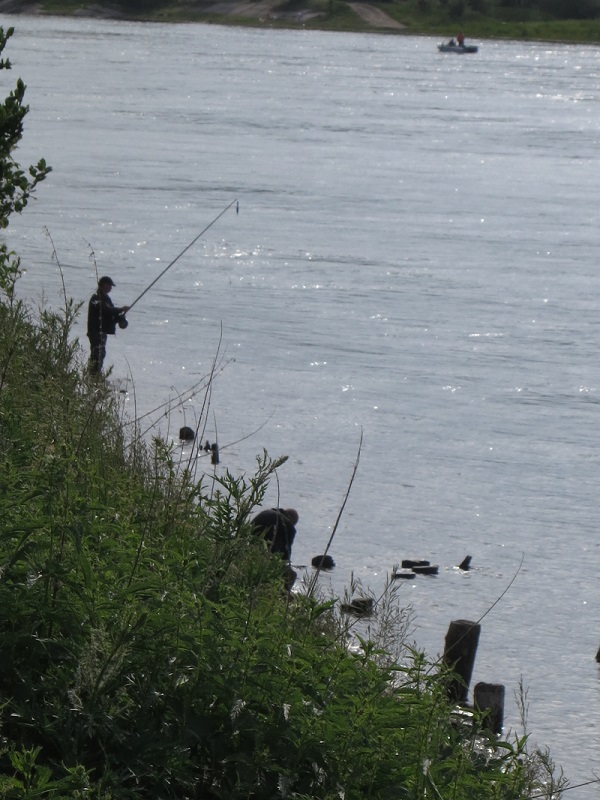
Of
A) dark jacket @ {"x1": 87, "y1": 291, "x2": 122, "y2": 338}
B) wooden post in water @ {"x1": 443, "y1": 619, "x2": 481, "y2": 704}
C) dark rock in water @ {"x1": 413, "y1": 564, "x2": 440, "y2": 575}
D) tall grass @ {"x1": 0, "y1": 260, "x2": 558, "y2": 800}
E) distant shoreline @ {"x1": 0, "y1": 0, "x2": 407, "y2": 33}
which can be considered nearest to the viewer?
tall grass @ {"x1": 0, "y1": 260, "x2": 558, "y2": 800}

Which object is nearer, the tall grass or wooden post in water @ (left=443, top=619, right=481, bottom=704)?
the tall grass

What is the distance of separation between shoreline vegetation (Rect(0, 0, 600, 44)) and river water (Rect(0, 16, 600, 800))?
147 feet

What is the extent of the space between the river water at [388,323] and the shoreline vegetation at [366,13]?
44.7 metres

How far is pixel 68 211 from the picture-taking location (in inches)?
863

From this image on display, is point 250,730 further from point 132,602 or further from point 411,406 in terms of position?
point 411,406

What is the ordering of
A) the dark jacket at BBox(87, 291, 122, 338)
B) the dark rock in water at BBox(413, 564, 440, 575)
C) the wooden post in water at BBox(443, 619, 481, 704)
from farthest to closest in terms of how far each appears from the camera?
1. the dark jacket at BBox(87, 291, 122, 338)
2. the dark rock in water at BBox(413, 564, 440, 575)
3. the wooden post in water at BBox(443, 619, 481, 704)

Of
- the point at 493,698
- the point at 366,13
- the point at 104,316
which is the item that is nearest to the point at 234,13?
the point at 366,13

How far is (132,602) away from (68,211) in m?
18.7

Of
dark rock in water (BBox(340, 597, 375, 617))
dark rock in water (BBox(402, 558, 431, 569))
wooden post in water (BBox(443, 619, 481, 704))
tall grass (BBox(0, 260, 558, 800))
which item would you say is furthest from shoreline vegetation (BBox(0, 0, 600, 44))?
tall grass (BBox(0, 260, 558, 800))

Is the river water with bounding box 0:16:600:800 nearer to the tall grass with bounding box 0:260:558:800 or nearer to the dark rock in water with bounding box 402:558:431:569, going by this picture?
the dark rock in water with bounding box 402:558:431:569

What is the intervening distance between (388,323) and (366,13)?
7136 cm

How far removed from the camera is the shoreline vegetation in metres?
82.2

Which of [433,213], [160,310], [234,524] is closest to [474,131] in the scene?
[433,213]

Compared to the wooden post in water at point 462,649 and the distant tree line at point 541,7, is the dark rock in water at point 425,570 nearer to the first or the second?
the wooden post in water at point 462,649
